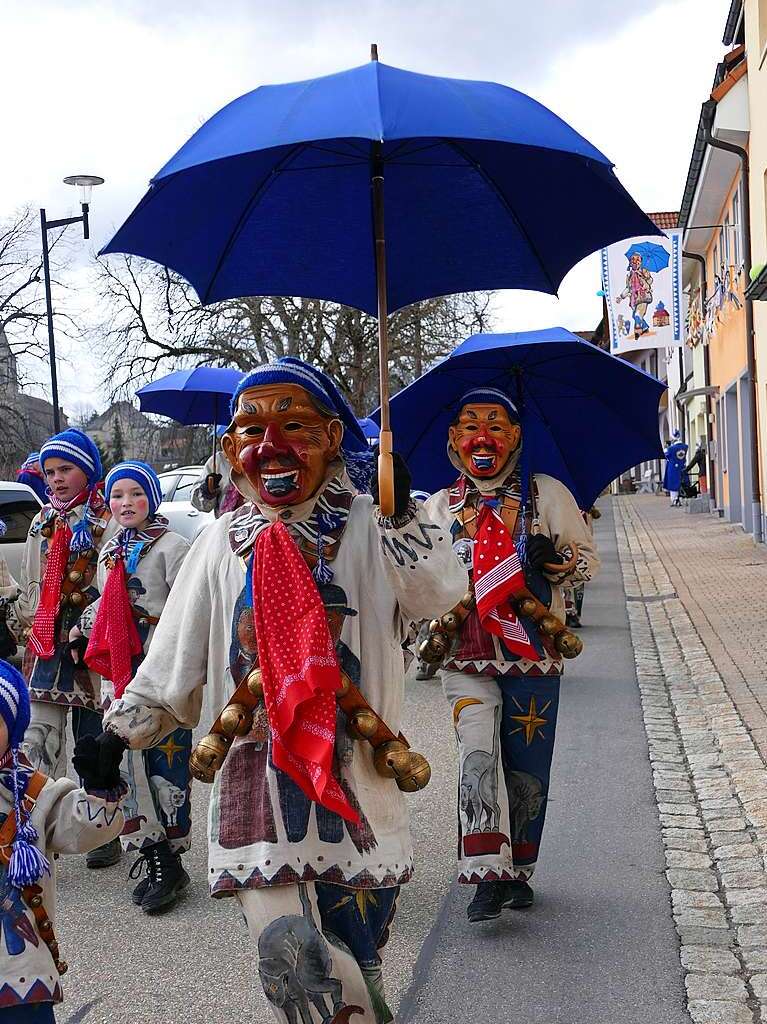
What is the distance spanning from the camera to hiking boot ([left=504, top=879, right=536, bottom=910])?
4711mm

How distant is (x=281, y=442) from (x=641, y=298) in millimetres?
20428

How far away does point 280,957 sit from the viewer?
2715 millimetres

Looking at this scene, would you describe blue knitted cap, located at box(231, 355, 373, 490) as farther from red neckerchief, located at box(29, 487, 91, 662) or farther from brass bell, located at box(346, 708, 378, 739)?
red neckerchief, located at box(29, 487, 91, 662)

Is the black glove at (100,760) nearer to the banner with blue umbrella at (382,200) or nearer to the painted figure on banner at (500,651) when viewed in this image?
the banner with blue umbrella at (382,200)

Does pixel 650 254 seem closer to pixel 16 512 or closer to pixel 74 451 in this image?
pixel 16 512

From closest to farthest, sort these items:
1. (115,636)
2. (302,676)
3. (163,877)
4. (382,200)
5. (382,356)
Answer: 1. (302,676)
2. (382,356)
3. (382,200)
4. (163,877)
5. (115,636)

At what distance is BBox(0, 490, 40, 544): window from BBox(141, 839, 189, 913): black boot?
7.61m

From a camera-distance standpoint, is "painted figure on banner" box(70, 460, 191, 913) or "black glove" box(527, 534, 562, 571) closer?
"black glove" box(527, 534, 562, 571)

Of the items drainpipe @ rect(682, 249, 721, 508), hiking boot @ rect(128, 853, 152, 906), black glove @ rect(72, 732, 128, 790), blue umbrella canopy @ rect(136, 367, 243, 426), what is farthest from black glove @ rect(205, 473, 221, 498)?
drainpipe @ rect(682, 249, 721, 508)

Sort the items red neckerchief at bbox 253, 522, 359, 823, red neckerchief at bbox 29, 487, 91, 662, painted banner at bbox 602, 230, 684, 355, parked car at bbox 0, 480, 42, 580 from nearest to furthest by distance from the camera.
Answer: red neckerchief at bbox 253, 522, 359, 823, red neckerchief at bbox 29, 487, 91, 662, parked car at bbox 0, 480, 42, 580, painted banner at bbox 602, 230, 684, 355

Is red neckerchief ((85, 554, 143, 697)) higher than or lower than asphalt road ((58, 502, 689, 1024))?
higher

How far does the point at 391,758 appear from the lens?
2.84m

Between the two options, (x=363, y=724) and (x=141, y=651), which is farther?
(x=141, y=651)

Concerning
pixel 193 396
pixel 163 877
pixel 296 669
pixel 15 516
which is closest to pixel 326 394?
pixel 296 669
